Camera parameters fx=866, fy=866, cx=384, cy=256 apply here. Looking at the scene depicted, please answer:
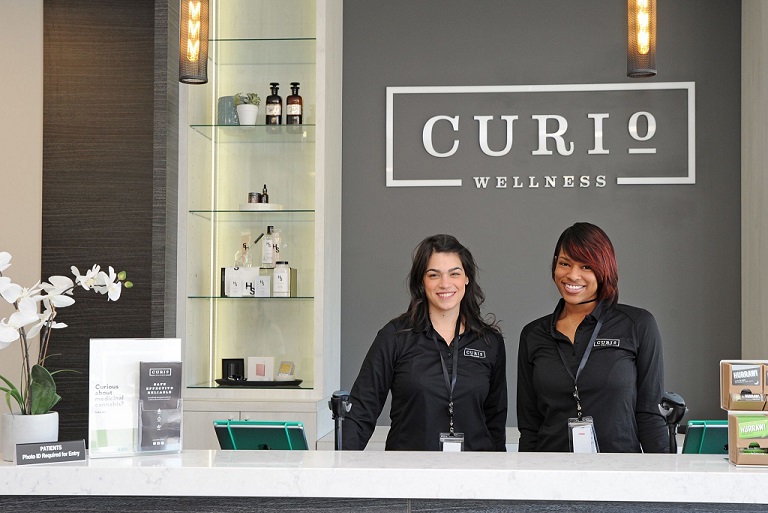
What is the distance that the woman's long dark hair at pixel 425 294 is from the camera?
2.99 meters

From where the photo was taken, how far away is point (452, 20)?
4594mm


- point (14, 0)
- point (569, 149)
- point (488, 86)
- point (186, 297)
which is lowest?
point (186, 297)

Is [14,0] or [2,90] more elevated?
[14,0]

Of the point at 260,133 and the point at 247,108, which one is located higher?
the point at 247,108

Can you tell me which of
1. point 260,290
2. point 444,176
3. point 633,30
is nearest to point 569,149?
point 444,176

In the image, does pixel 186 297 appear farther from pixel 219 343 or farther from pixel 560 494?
pixel 560 494

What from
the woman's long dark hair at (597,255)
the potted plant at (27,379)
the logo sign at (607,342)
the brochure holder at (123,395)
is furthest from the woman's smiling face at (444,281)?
the potted plant at (27,379)

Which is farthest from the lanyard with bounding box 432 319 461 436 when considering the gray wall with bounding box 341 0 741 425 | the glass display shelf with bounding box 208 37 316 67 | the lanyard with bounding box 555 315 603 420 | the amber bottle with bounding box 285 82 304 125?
the glass display shelf with bounding box 208 37 316 67

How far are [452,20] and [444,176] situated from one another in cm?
83

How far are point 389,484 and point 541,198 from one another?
285cm

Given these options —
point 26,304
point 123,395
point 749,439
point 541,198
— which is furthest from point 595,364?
point 541,198

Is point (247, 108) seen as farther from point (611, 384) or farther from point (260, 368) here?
point (611, 384)

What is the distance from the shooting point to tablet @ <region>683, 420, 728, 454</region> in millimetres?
2197

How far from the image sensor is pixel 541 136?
451 cm
